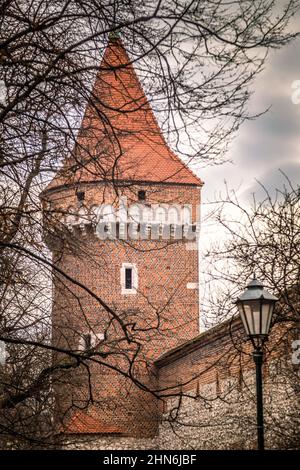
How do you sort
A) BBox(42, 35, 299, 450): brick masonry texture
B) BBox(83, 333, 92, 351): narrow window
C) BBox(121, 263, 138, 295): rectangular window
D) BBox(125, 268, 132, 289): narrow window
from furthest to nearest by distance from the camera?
BBox(125, 268, 132, 289): narrow window < BBox(121, 263, 138, 295): rectangular window < BBox(83, 333, 92, 351): narrow window < BBox(42, 35, 299, 450): brick masonry texture

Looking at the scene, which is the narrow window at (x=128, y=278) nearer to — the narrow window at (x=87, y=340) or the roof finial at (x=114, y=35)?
the narrow window at (x=87, y=340)

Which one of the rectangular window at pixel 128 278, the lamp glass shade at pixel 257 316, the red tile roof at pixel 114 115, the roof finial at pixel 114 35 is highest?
the rectangular window at pixel 128 278

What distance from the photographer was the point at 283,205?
12.9 metres

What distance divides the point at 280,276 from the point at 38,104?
235 inches

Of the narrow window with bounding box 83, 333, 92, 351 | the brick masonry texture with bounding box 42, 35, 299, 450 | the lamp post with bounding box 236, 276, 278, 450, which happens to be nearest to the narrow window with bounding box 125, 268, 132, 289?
the brick masonry texture with bounding box 42, 35, 299, 450

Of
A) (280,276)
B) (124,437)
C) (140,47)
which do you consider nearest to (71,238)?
(140,47)

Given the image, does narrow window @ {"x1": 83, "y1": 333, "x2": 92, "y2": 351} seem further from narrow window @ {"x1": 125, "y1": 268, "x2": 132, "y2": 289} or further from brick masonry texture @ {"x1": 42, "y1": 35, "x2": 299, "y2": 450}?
narrow window @ {"x1": 125, "y1": 268, "x2": 132, "y2": 289}

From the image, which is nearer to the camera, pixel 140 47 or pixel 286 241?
pixel 140 47

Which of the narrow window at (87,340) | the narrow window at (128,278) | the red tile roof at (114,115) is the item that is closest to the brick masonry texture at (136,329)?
the red tile roof at (114,115)

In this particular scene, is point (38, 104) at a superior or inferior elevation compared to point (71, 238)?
superior

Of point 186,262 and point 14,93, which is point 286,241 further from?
point 186,262
